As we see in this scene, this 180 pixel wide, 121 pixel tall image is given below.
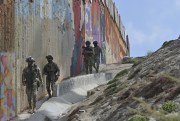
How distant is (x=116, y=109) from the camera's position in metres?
11.8

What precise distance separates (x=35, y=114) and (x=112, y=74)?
10.0 metres

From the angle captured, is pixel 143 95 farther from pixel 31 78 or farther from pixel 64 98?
pixel 64 98

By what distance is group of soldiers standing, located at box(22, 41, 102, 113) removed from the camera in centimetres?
1525

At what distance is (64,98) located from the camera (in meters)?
18.0

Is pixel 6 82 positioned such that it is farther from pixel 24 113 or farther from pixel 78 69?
pixel 78 69

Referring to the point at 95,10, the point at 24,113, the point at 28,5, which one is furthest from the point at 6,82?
the point at 95,10

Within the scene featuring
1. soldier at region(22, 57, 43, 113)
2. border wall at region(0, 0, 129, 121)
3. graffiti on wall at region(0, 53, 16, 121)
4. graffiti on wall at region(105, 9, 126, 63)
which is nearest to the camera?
graffiti on wall at region(0, 53, 16, 121)

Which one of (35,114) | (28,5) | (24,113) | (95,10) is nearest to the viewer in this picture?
(35,114)


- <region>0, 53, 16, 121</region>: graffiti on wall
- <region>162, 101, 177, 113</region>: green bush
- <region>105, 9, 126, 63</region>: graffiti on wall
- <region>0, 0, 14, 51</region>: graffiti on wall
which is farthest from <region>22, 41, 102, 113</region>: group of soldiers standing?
<region>105, 9, 126, 63</region>: graffiti on wall

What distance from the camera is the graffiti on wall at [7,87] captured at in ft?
49.0

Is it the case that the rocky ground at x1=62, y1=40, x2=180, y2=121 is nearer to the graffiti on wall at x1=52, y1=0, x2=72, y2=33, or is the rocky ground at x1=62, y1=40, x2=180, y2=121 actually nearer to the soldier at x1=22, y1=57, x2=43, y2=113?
the soldier at x1=22, y1=57, x2=43, y2=113

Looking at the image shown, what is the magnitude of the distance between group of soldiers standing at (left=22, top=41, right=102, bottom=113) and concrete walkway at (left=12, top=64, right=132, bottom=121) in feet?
1.35

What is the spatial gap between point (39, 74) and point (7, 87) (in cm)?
101

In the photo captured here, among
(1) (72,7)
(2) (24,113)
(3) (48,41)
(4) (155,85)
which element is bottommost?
(2) (24,113)
